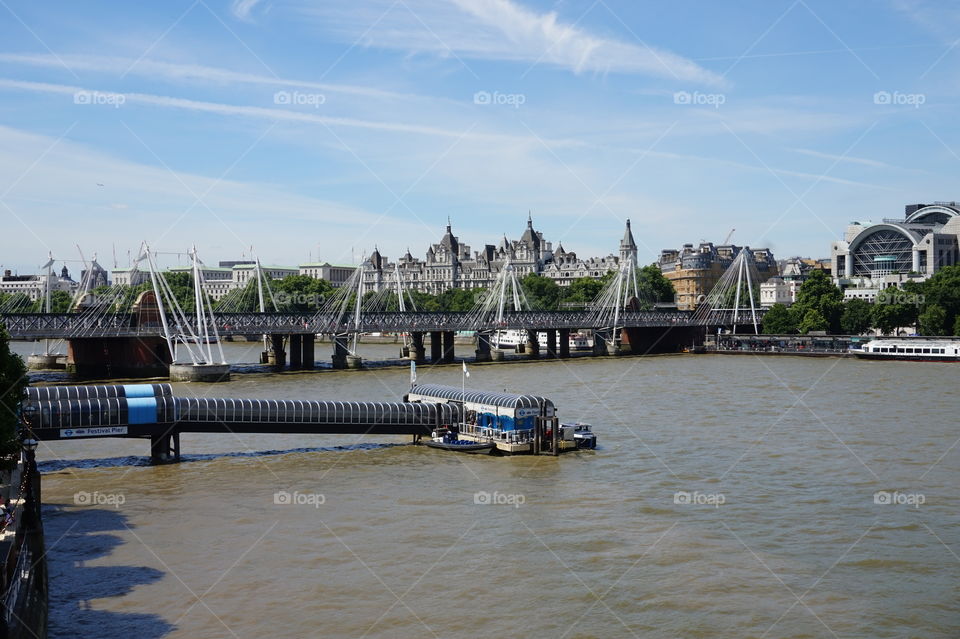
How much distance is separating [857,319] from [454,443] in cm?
8174

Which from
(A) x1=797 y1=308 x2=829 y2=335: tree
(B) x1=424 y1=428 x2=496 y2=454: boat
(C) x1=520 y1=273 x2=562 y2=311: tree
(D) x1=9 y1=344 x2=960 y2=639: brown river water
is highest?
(C) x1=520 y1=273 x2=562 y2=311: tree

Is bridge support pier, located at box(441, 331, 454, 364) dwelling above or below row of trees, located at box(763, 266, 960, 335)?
below

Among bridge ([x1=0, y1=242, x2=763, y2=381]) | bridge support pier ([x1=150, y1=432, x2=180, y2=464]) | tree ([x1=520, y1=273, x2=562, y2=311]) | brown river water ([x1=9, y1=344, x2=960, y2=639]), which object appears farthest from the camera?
tree ([x1=520, y1=273, x2=562, y2=311])

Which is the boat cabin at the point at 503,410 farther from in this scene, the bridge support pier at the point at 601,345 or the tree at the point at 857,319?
the tree at the point at 857,319

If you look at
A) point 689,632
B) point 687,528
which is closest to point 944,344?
point 687,528

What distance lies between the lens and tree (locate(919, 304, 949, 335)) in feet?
322

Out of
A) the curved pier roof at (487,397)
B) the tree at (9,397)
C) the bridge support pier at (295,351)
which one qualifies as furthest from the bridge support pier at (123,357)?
the tree at (9,397)

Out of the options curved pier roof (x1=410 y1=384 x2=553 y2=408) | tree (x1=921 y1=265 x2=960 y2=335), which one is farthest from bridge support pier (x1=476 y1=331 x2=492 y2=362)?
curved pier roof (x1=410 y1=384 x2=553 y2=408)

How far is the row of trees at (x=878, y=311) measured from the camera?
99562 mm

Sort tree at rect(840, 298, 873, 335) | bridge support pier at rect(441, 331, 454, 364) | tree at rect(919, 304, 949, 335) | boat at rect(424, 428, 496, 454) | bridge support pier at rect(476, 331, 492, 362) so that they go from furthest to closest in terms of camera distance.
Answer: tree at rect(840, 298, 873, 335) → tree at rect(919, 304, 949, 335) → bridge support pier at rect(476, 331, 492, 362) → bridge support pier at rect(441, 331, 454, 364) → boat at rect(424, 428, 496, 454)

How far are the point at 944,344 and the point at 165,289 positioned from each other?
64.1m

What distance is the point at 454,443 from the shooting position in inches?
1401

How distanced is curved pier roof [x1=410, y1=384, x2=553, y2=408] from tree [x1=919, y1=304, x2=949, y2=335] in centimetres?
7378

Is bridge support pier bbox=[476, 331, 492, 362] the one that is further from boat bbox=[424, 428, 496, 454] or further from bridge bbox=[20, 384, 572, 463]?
boat bbox=[424, 428, 496, 454]
